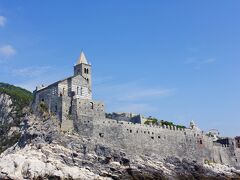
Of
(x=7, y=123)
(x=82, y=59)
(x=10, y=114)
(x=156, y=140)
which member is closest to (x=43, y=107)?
(x=82, y=59)

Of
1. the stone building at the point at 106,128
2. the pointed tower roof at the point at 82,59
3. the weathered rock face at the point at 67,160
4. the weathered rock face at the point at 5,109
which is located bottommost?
the weathered rock face at the point at 67,160

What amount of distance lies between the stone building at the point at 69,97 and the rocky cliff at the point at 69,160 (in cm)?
149

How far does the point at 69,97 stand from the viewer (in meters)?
59.7

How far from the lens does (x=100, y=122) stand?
59688 mm

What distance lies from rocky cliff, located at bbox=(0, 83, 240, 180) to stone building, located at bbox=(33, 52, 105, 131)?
1491 mm

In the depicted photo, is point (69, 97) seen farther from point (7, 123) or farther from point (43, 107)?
point (7, 123)

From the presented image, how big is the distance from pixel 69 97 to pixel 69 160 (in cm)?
961

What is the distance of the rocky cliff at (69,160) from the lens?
51.5 m

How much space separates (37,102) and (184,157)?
76.9ft

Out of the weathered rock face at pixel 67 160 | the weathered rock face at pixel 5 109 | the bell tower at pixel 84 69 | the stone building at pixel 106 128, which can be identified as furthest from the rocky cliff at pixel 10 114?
the weathered rock face at pixel 67 160

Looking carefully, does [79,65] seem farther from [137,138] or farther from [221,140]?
[221,140]

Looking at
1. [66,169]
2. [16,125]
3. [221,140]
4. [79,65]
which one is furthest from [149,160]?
[16,125]

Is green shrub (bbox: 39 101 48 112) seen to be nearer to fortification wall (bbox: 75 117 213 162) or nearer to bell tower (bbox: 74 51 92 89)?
fortification wall (bbox: 75 117 213 162)

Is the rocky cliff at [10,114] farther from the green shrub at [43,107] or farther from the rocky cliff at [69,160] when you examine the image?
the rocky cliff at [69,160]
